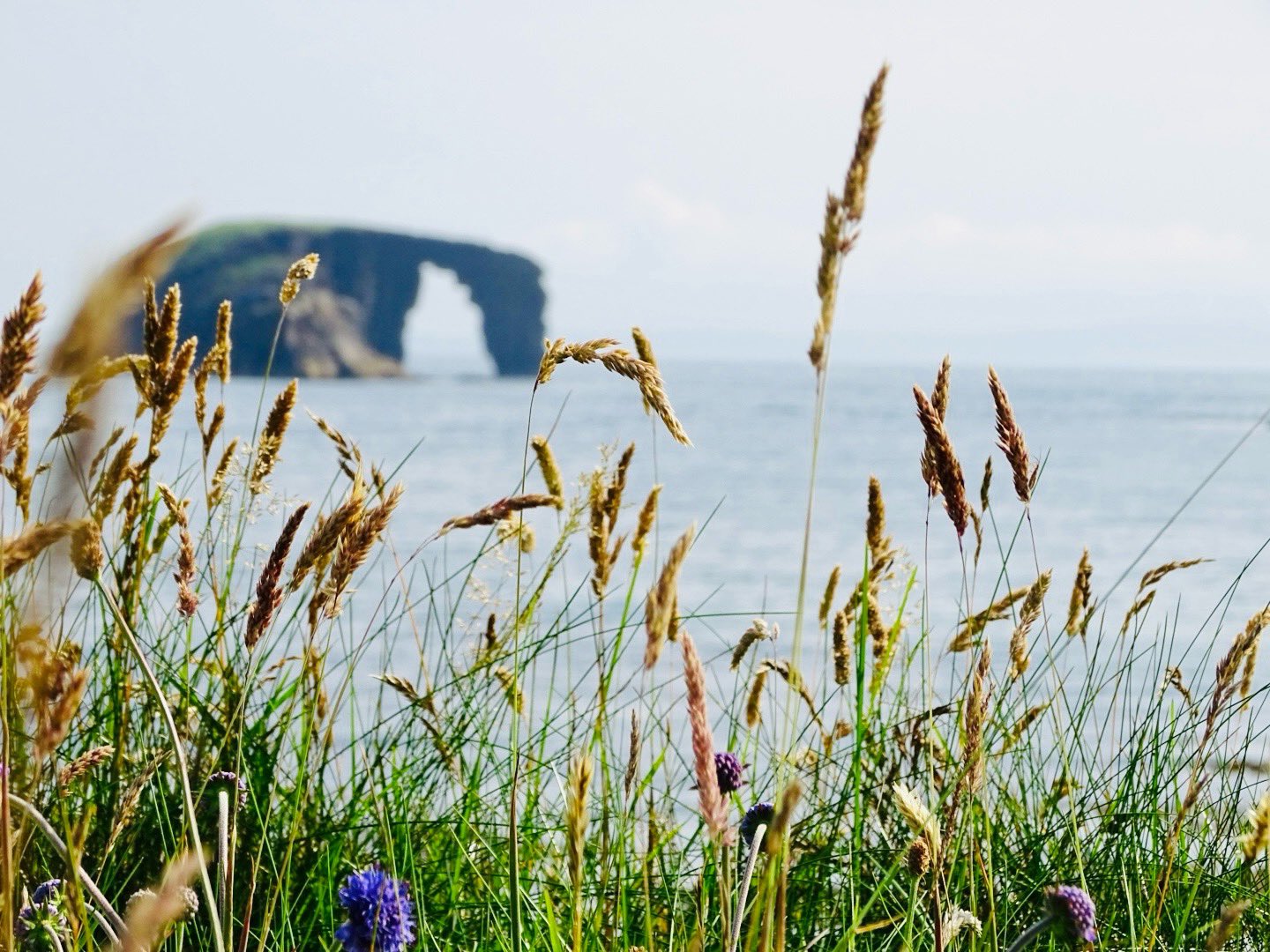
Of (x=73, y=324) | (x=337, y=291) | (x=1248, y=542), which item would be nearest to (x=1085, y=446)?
(x=1248, y=542)

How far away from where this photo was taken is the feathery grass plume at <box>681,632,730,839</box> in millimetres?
816

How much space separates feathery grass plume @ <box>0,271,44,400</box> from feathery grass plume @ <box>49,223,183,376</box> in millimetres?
183

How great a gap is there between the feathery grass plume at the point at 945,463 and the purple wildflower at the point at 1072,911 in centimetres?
41

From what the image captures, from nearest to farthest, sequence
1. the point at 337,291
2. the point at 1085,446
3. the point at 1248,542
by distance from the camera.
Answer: the point at 1248,542 → the point at 1085,446 → the point at 337,291

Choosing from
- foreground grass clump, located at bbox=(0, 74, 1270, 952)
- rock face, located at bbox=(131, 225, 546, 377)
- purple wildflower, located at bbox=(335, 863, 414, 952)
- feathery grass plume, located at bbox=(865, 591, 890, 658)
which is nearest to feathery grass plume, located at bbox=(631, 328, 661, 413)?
foreground grass clump, located at bbox=(0, 74, 1270, 952)

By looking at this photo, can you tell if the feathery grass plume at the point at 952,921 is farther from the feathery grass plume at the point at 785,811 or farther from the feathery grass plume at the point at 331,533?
the feathery grass plume at the point at 331,533

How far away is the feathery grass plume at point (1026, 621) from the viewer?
5.50 ft

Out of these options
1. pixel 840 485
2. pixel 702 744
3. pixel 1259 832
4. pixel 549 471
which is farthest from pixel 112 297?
pixel 840 485

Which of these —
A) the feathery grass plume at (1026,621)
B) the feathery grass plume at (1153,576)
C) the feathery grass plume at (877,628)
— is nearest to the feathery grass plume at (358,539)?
the feathery grass plume at (1026,621)

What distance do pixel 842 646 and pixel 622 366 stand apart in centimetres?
103

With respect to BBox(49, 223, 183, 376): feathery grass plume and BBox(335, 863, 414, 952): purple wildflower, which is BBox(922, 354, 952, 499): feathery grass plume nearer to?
BBox(335, 863, 414, 952): purple wildflower

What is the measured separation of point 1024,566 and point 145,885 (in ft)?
30.1

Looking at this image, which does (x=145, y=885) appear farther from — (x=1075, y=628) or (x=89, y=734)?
(x=1075, y=628)

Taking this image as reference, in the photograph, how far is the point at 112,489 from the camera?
2.01 m
